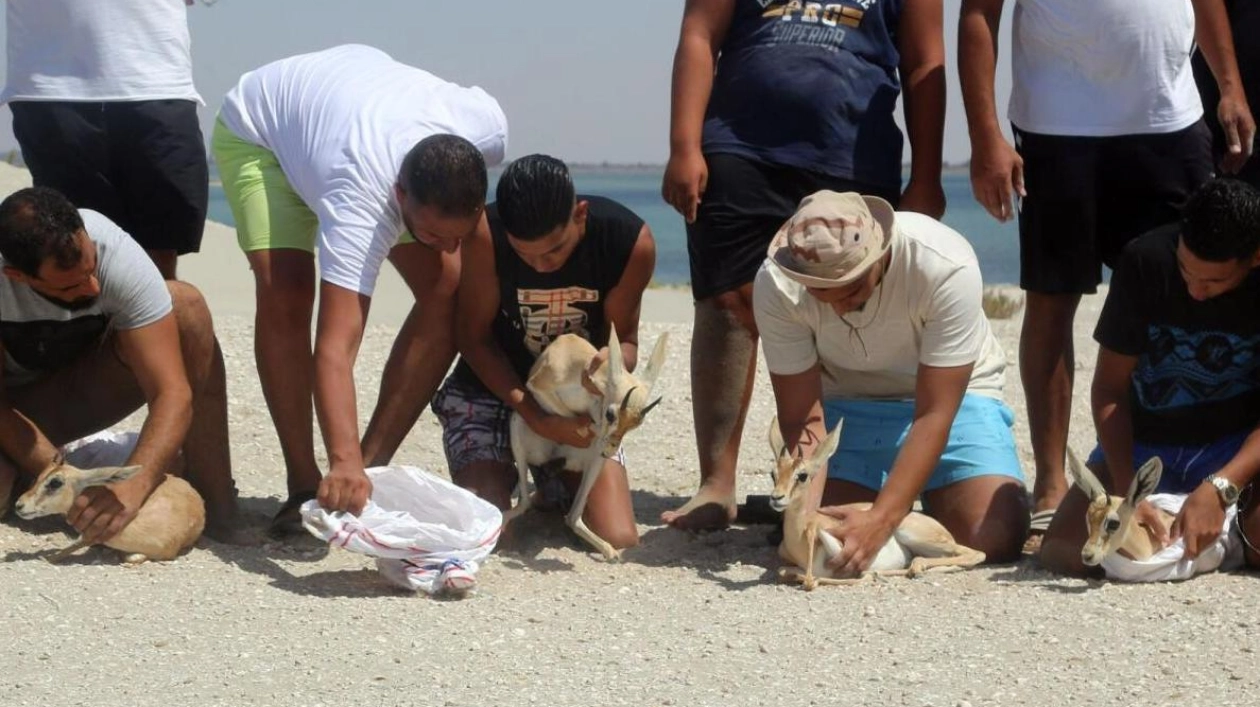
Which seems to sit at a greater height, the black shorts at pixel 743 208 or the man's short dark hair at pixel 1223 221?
the man's short dark hair at pixel 1223 221

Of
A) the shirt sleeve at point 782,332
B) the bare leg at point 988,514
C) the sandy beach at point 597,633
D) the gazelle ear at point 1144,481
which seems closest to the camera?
the sandy beach at point 597,633

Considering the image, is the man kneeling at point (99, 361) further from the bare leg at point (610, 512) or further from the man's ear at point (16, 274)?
the bare leg at point (610, 512)

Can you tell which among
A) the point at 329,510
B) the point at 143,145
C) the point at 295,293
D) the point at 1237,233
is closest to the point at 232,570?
the point at 329,510

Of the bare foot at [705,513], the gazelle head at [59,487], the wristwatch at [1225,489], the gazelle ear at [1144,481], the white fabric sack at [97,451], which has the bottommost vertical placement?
the bare foot at [705,513]

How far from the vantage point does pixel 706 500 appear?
20.5 feet

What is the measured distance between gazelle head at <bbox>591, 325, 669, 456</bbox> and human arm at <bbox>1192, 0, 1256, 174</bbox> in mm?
2182

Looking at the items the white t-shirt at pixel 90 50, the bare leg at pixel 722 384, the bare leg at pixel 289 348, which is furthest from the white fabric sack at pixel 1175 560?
the white t-shirt at pixel 90 50

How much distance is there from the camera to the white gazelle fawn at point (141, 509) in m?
5.34

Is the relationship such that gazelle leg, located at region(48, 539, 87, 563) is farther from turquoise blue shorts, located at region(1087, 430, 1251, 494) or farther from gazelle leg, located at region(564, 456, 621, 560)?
turquoise blue shorts, located at region(1087, 430, 1251, 494)

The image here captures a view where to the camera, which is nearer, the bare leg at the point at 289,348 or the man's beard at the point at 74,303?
the man's beard at the point at 74,303

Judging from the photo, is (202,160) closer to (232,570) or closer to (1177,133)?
(232,570)

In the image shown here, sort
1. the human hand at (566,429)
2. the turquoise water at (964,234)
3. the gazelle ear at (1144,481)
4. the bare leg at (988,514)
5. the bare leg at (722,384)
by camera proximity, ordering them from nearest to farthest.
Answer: the gazelle ear at (1144,481), the bare leg at (988,514), the human hand at (566,429), the bare leg at (722,384), the turquoise water at (964,234)

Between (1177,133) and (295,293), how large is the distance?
3.06 metres

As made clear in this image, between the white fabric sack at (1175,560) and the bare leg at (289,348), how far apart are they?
2649 millimetres
